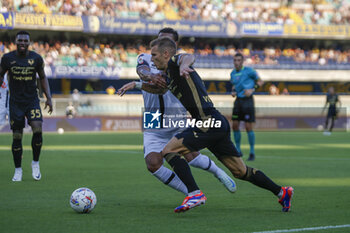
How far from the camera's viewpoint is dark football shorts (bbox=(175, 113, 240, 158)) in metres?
6.31

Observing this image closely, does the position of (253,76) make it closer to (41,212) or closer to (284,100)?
(41,212)

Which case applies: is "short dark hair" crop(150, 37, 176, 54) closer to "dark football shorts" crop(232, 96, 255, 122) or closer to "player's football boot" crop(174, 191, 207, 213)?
"player's football boot" crop(174, 191, 207, 213)

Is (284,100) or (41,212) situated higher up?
(41,212)

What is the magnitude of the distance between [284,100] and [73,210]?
37513mm

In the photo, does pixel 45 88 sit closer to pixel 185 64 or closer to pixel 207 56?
pixel 185 64

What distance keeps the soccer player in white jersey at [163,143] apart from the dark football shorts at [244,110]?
22.5 feet

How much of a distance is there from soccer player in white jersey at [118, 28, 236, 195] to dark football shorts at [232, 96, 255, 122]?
686 centimetres

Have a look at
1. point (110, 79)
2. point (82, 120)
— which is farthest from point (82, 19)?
point (82, 120)

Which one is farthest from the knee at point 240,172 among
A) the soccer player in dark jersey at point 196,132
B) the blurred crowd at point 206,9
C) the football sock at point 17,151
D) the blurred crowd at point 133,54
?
the blurred crowd at point 206,9

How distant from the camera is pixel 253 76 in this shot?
1439 centimetres

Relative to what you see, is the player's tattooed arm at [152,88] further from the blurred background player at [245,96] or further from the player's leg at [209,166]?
the blurred background player at [245,96]

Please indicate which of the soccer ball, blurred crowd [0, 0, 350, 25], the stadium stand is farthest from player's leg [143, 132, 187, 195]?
blurred crowd [0, 0, 350, 25]

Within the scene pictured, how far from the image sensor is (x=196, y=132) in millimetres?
6336

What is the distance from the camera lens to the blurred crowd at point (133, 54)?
38.9 meters
